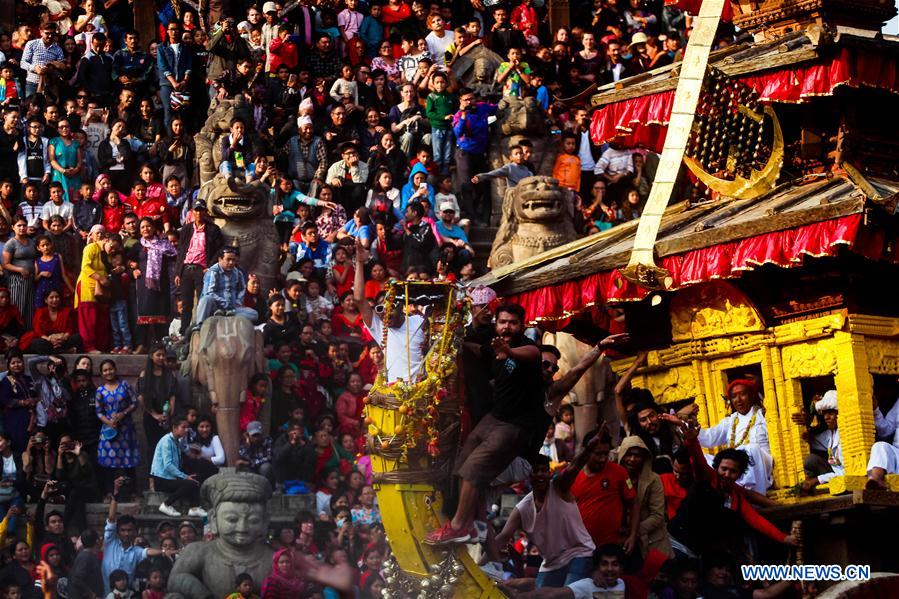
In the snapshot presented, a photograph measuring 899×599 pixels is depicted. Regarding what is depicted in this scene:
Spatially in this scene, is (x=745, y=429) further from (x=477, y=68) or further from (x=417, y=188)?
(x=477, y=68)

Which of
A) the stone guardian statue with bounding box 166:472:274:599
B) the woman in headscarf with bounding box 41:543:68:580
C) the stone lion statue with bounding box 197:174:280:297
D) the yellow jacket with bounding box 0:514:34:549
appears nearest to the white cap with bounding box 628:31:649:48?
the stone lion statue with bounding box 197:174:280:297

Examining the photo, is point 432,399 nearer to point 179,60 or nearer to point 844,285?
point 844,285

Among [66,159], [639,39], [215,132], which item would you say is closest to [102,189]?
[66,159]

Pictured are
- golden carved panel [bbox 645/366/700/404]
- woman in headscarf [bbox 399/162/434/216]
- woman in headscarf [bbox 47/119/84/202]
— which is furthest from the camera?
woman in headscarf [bbox 47/119/84/202]

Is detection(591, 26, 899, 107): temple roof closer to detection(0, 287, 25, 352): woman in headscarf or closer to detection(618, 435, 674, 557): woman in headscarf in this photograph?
detection(618, 435, 674, 557): woman in headscarf

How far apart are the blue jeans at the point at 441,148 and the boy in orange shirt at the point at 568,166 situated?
1.54 meters

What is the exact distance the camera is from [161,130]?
25.5 m

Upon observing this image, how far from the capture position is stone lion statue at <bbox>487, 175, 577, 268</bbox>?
22422mm

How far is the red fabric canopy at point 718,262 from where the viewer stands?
14695 millimetres

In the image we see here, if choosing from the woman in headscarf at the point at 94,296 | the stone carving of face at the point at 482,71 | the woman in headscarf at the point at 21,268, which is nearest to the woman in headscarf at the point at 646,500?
the woman in headscarf at the point at 94,296

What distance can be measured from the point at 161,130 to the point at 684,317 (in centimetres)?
1131

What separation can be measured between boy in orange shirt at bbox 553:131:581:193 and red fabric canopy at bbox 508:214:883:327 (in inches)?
327

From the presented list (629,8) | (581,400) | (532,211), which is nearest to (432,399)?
(581,400)

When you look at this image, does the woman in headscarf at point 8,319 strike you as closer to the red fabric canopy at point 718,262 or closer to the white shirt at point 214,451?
the white shirt at point 214,451
